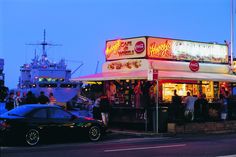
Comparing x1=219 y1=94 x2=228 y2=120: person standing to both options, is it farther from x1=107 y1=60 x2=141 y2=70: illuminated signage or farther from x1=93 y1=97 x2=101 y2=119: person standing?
x1=93 y1=97 x2=101 y2=119: person standing

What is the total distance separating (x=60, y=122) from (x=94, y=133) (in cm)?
166

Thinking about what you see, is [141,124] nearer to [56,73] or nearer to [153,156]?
[153,156]

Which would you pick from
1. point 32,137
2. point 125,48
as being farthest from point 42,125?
point 125,48

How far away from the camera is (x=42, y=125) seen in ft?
54.4

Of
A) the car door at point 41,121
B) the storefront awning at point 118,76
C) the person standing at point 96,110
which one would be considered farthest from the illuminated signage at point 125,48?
the car door at point 41,121

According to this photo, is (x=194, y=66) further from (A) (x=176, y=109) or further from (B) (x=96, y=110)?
(B) (x=96, y=110)

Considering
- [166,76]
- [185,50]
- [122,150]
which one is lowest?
[122,150]

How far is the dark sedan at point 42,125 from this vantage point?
15984 millimetres

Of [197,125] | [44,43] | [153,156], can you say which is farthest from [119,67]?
[44,43]

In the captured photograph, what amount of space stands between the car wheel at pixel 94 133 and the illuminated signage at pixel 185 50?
8.44 meters

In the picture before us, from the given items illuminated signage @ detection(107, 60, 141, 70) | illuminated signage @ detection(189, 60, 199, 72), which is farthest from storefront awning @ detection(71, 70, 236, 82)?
illuminated signage @ detection(107, 60, 141, 70)

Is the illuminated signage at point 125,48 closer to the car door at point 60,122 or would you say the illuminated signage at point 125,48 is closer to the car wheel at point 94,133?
the car wheel at point 94,133

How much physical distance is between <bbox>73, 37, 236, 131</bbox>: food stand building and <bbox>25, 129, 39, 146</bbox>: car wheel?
303 inches

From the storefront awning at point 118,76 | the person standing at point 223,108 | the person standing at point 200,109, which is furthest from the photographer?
the person standing at point 223,108
